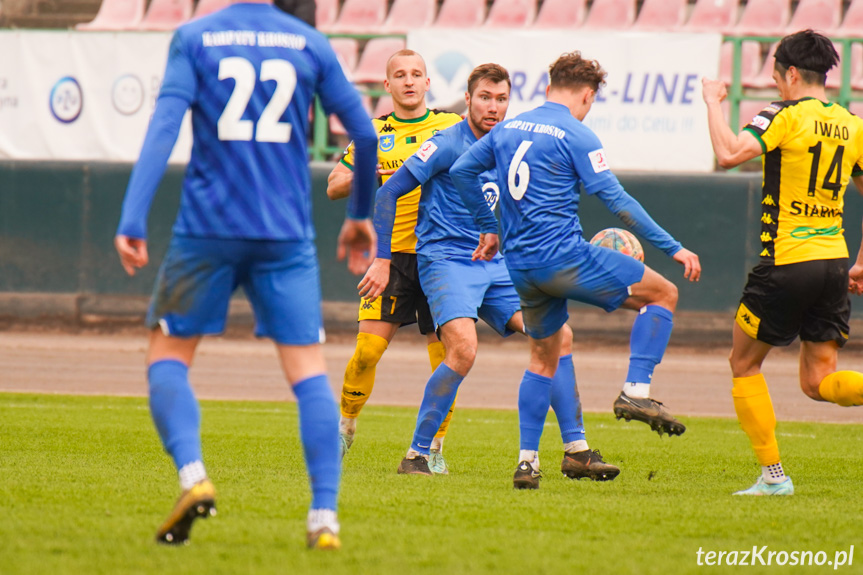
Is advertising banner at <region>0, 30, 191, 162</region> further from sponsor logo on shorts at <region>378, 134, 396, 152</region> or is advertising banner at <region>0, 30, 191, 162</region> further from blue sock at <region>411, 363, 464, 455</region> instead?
blue sock at <region>411, 363, 464, 455</region>

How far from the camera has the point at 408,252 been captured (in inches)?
284

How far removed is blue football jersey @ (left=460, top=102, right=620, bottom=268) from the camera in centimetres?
575

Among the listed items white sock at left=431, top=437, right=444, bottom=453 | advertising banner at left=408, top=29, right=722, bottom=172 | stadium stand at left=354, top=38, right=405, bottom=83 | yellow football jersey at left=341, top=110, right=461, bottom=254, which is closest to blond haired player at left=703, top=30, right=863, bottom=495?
white sock at left=431, top=437, right=444, bottom=453

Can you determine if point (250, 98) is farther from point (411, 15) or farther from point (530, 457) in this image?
point (411, 15)

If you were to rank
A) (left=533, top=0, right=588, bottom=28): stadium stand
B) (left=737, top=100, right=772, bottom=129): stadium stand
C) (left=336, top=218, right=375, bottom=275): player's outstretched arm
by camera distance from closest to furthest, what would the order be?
(left=336, top=218, right=375, bottom=275): player's outstretched arm → (left=737, top=100, right=772, bottom=129): stadium stand → (left=533, top=0, right=588, bottom=28): stadium stand

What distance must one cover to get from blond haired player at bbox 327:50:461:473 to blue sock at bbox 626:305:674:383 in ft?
5.00

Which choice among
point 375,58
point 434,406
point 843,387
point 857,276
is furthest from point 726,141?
point 375,58

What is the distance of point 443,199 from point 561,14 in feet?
42.3

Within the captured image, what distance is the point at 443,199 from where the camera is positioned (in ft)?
22.7

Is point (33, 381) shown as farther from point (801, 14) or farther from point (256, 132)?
point (801, 14)

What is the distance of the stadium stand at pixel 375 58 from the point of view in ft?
58.8

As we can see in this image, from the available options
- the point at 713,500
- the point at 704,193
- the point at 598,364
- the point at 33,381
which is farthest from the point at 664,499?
the point at 704,193

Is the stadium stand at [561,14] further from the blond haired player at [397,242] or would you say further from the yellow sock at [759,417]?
the yellow sock at [759,417]

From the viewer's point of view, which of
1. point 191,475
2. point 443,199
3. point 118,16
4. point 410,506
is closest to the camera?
point 191,475
